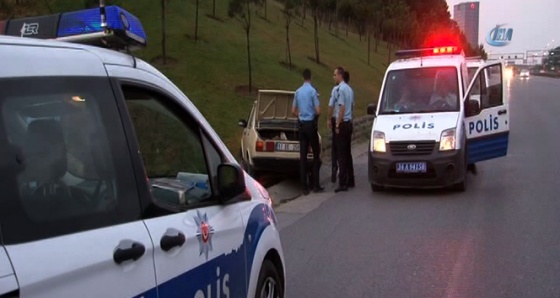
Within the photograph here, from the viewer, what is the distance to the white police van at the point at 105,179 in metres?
2.14

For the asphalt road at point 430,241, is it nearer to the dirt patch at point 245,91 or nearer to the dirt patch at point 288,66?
the dirt patch at point 245,91

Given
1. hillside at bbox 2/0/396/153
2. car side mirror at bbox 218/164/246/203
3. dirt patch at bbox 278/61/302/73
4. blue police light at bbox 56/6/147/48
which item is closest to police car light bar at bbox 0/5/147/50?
blue police light at bbox 56/6/147/48

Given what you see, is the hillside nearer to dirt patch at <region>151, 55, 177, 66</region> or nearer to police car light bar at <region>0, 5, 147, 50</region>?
dirt patch at <region>151, 55, 177, 66</region>

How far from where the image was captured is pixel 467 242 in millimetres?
7293

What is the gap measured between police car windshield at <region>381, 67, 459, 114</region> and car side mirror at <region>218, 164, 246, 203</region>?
26.5ft

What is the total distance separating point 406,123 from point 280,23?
3053 cm

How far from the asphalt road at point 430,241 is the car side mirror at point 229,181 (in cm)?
239

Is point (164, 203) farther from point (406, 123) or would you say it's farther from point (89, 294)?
point (406, 123)

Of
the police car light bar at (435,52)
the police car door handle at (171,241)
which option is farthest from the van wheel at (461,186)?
the police car door handle at (171,241)

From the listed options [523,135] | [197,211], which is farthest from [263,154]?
[523,135]

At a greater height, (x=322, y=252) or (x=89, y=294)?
(x=89, y=294)

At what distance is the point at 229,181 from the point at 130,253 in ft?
3.69

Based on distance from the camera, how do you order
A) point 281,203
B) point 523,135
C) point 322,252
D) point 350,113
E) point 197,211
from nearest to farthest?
point 197,211
point 322,252
point 281,203
point 350,113
point 523,135

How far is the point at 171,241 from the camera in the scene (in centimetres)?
281
